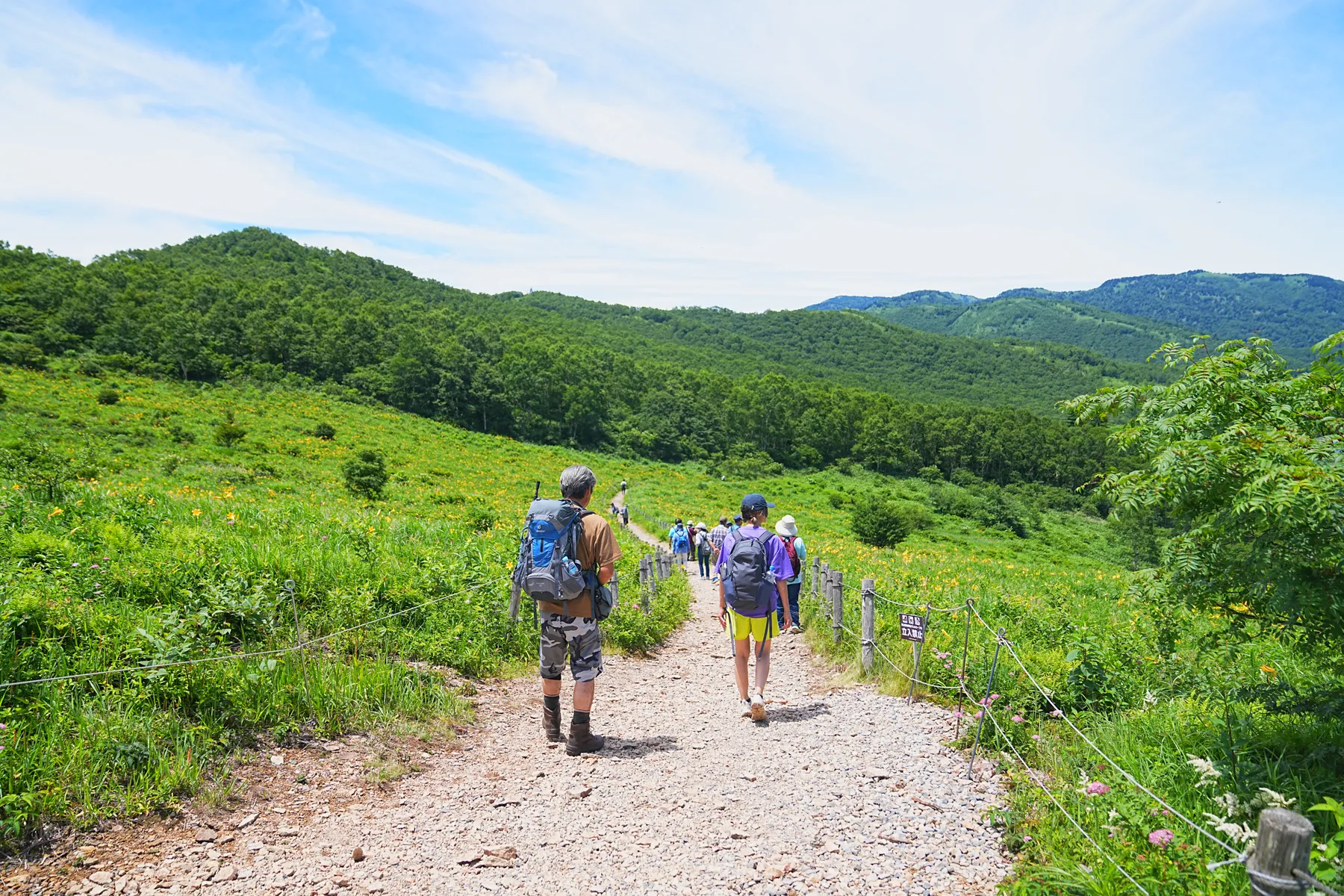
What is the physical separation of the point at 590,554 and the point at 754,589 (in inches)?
73.9

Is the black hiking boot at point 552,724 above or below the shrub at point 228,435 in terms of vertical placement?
below

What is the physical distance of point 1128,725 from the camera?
4.86 m

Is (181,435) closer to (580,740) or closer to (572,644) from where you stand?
(572,644)

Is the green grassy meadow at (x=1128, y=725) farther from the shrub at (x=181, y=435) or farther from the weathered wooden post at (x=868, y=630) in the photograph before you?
the shrub at (x=181, y=435)

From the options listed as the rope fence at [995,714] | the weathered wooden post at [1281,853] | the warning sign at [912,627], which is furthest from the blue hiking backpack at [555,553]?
the weathered wooden post at [1281,853]

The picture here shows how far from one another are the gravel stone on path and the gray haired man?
0.32m

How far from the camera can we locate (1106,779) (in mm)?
4227

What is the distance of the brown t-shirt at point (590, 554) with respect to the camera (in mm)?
5340

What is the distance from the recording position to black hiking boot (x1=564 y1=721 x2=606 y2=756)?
5.48 meters

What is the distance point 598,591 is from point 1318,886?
429 centimetres

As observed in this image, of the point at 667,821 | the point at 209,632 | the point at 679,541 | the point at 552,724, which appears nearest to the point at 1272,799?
the point at 667,821

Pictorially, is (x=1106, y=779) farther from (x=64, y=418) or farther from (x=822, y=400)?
(x=822, y=400)

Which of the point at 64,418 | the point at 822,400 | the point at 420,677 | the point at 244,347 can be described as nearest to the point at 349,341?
the point at 244,347

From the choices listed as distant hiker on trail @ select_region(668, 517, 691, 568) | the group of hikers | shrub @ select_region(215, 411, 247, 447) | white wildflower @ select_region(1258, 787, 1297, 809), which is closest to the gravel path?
the group of hikers
